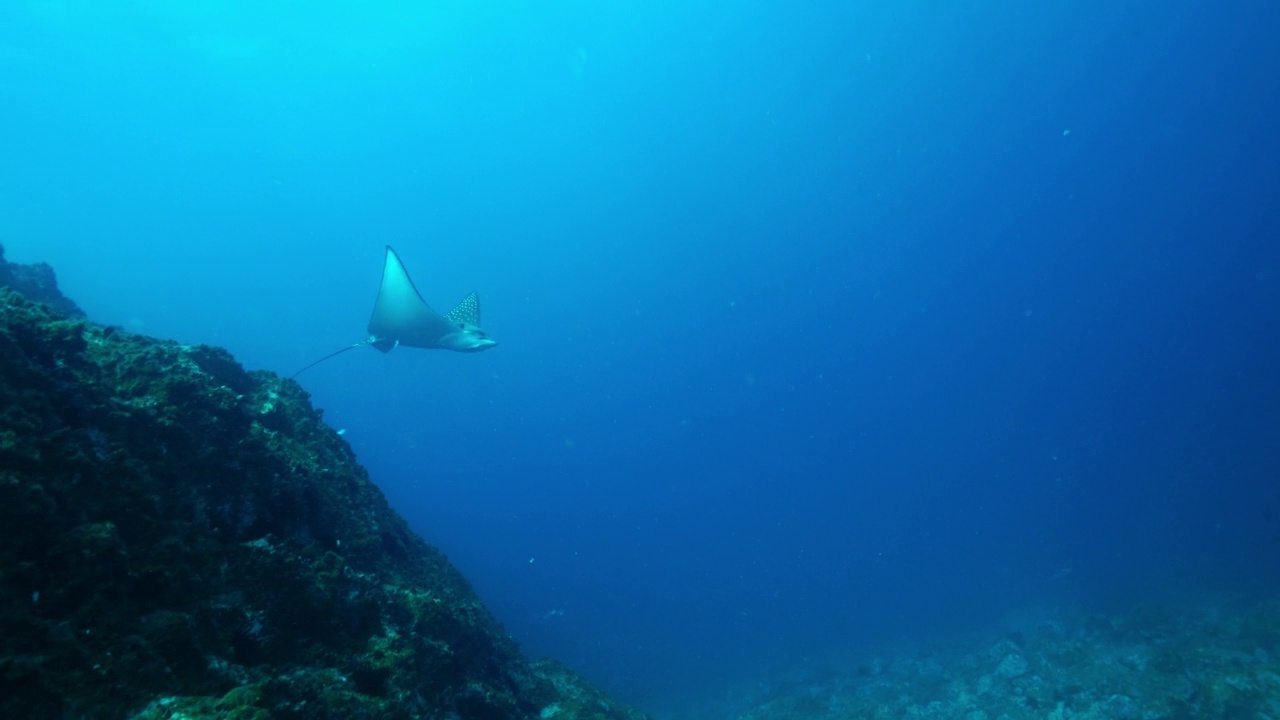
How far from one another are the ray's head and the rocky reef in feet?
15.2

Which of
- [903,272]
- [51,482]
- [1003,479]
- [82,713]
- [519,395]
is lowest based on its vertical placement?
[82,713]

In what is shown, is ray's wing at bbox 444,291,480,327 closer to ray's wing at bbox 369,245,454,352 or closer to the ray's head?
ray's wing at bbox 369,245,454,352

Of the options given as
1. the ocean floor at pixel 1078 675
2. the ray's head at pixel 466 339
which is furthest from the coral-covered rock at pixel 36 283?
the ocean floor at pixel 1078 675

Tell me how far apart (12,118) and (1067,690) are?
88051mm

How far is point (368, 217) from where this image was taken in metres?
93.4

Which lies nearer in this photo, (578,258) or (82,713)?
(82,713)

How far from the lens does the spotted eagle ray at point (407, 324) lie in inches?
372

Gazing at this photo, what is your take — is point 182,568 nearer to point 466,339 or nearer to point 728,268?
point 466,339

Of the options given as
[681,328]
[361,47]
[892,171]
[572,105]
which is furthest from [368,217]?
[892,171]

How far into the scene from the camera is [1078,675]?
588 inches

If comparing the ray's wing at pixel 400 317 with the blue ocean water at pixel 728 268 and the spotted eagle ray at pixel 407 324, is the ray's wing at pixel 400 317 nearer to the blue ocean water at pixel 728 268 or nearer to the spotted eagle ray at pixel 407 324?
the spotted eagle ray at pixel 407 324

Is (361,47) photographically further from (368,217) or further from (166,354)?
(166,354)

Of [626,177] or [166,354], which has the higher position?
[626,177]

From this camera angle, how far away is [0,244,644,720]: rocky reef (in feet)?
6.34
